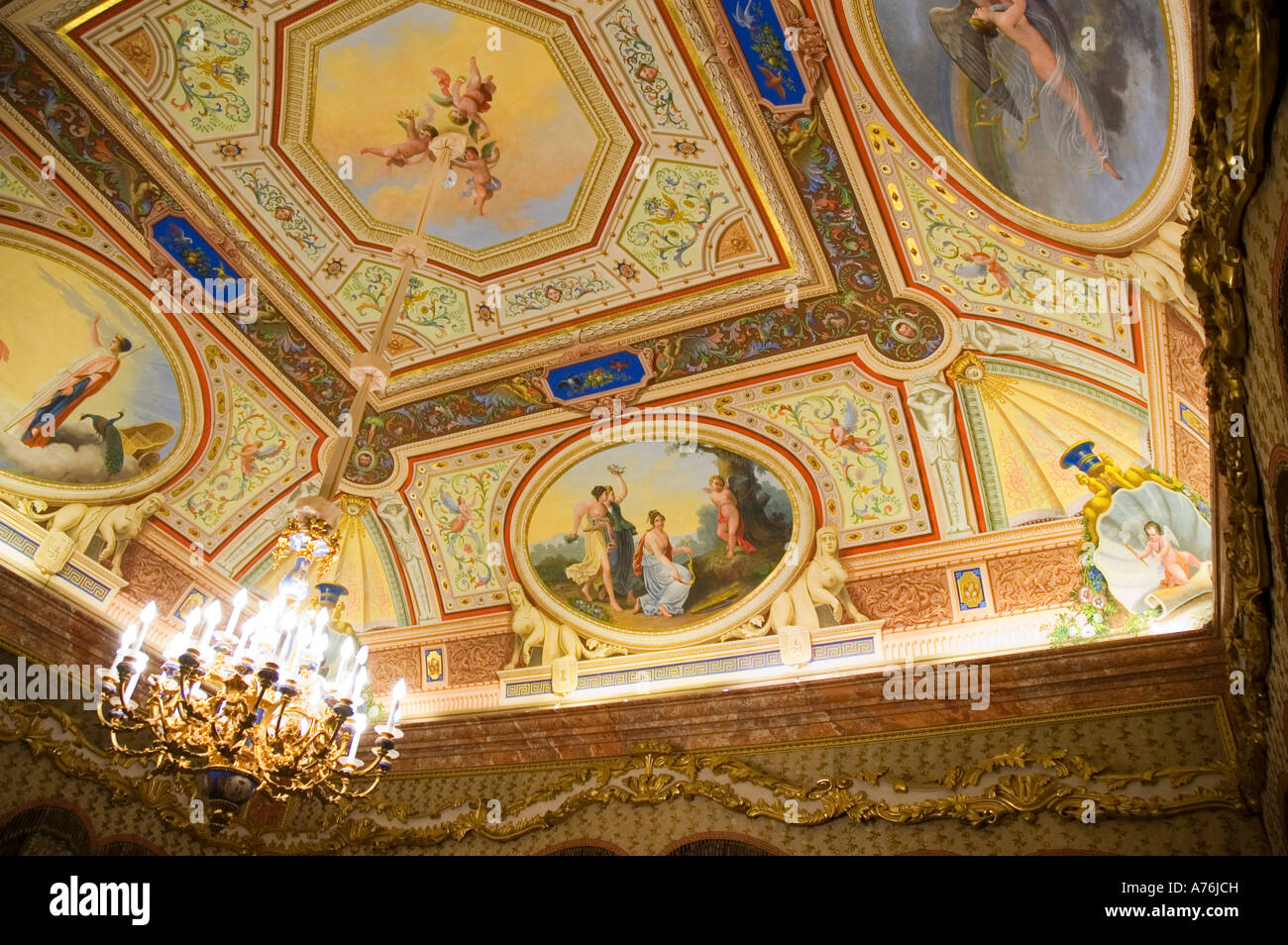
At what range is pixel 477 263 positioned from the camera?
900cm

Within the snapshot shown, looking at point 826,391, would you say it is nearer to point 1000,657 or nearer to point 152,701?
point 1000,657

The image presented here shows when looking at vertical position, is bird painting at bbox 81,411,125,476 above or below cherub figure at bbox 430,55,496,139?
below

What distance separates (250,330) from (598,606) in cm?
485

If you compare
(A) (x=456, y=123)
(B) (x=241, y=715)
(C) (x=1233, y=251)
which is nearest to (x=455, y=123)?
(A) (x=456, y=123)

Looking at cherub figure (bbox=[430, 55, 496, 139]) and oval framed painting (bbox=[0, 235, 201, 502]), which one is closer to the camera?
cherub figure (bbox=[430, 55, 496, 139])

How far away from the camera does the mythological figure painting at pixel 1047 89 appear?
493 centimetres

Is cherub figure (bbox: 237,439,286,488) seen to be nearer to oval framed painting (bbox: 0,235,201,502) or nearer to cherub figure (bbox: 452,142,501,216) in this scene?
oval framed painting (bbox: 0,235,201,502)

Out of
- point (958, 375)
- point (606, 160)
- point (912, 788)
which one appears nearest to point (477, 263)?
point (606, 160)

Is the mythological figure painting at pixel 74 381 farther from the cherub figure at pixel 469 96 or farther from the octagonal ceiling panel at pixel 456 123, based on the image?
the cherub figure at pixel 469 96

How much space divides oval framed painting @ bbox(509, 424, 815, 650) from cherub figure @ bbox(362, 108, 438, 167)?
366 centimetres

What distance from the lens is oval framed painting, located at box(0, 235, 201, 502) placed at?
342 inches

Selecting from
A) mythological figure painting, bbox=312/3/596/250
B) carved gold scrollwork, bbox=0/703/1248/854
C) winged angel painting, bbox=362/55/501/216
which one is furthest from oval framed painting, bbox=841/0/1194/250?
carved gold scrollwork, bbox=0/703/1248/854

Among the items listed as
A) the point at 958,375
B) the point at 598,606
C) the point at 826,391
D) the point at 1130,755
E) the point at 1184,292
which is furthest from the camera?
the point at 598,606

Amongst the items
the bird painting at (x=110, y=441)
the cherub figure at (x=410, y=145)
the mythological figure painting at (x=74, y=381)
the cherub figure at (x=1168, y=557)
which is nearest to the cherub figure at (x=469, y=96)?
the cherub figure at (x=410, y=145)
